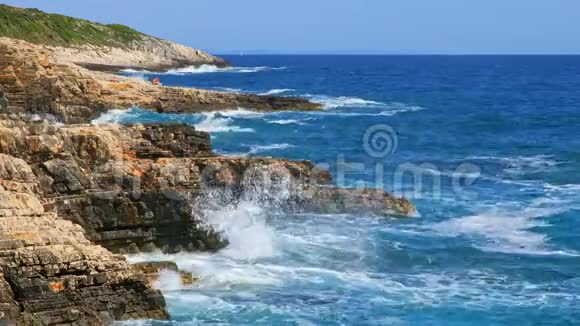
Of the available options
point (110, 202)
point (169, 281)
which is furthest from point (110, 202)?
point (169, 281)

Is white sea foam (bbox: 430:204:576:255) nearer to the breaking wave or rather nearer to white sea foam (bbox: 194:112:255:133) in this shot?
the breaking wave

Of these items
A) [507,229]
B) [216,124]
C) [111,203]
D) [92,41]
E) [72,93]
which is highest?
[92,41]

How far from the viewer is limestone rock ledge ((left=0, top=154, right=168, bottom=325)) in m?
14.1

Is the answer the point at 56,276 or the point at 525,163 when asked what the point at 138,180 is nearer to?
the point at 56,276

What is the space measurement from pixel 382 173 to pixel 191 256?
54.0ft

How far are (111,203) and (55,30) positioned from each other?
90.7 meters

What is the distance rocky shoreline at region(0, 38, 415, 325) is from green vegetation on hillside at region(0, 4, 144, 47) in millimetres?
64970

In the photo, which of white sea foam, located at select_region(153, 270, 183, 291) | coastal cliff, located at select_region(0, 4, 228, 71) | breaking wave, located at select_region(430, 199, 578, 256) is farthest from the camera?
coastal cliff, located at select_region(0, 4, 228, 71)

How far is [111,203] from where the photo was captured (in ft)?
63.5

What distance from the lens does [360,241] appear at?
76.2 feet

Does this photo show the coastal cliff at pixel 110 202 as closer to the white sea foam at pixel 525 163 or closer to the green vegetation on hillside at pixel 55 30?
the white sea foam at pixel 525 163

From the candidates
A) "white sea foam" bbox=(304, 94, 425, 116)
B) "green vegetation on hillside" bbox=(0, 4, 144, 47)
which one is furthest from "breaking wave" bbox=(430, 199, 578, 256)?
"green vegetation on hillside" bbox=(0, 4, 144, 47)

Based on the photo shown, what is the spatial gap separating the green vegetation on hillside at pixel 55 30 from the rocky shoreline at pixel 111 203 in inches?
2558

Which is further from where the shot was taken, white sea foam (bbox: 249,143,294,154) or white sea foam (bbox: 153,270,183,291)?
white sea foam (bbox: 249,143,294,154)
